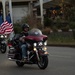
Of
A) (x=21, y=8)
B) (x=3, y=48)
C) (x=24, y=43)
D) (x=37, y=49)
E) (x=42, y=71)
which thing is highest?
(x=21, y=8)

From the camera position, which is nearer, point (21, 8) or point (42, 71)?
point (42, 71)

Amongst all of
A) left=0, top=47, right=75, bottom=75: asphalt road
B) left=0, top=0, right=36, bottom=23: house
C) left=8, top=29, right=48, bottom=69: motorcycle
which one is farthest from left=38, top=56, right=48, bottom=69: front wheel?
left=0, top=0, right=36, bottom=23: house

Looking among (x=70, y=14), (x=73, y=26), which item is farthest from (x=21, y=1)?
(x=73, y=26)

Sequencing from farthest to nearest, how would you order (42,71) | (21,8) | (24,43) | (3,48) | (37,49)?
(21,8) < (3,48) < (24,43) < (37,49) < (42,71)

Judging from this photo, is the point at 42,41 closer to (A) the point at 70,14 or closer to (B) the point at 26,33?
(B) the point at 26,33

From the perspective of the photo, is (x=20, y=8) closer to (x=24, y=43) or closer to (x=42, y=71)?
(x=24, y=43)

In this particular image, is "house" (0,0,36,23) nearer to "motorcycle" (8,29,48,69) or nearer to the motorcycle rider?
the motorcycle rider

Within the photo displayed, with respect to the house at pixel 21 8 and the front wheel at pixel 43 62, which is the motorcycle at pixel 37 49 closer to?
the front wheel at pixel 43 62

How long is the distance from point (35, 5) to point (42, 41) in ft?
105

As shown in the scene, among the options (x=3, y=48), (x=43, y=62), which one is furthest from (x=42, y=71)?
(x=3, y=48)

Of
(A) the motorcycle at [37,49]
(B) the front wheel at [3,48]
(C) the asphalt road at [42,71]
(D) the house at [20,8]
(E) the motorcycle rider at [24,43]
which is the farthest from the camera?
(D) the house at [20,8]

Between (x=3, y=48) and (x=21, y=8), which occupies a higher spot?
(x=21, y=8)

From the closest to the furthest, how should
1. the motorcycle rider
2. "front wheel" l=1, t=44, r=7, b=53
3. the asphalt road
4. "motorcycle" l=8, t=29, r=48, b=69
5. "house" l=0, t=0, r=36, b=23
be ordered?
1. the asphalt road
2. "motorcycle" l=8, t=29, r=48, b=69
3. the motorcycle rider
4. "front wheel" l=1, t=44, r=7, b=53
5. "house" l=0, t=0, r=36, b=23

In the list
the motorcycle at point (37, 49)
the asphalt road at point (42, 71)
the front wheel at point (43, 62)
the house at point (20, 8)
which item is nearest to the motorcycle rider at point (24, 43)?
the motorcycle at point (37, 49)
